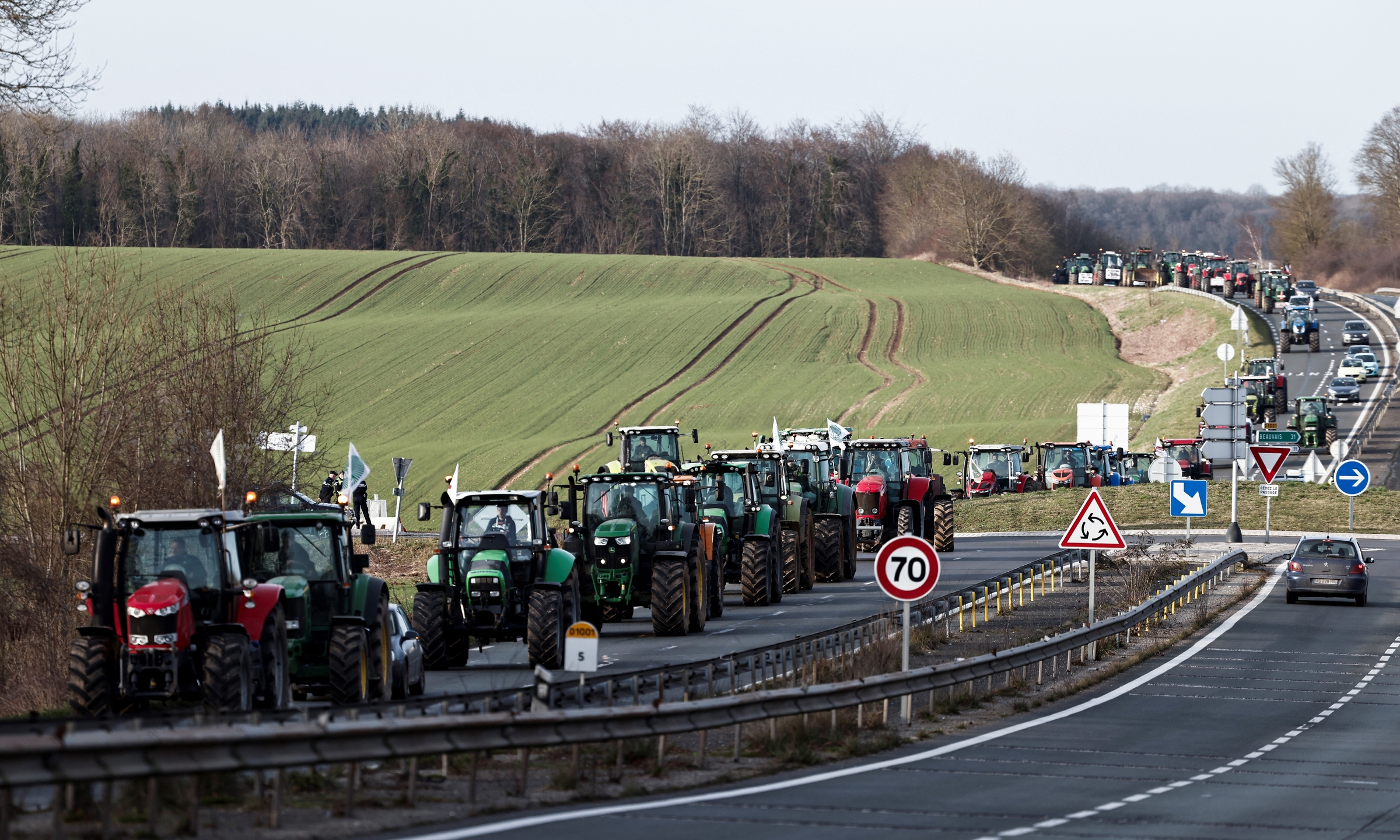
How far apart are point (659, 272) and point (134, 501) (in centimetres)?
8198

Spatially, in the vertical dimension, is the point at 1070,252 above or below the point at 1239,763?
above

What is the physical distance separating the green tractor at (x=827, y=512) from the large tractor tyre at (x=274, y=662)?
17853 millimetres

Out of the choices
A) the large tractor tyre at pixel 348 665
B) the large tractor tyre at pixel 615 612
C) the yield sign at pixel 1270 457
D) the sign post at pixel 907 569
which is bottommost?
the large tractor tyre at pixel 615 612

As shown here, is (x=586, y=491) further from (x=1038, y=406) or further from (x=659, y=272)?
(x=659, y=272)

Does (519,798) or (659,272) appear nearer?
(519,798)

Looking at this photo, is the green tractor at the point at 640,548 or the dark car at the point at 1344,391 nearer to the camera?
the green tractor at the point at 640,548

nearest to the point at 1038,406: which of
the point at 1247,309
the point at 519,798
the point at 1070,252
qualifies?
the point at 1247,309

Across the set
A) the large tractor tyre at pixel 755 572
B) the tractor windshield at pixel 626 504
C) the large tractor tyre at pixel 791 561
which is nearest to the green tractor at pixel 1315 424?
the large tractor tyre at pixel 791 561

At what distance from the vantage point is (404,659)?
16.7 metres

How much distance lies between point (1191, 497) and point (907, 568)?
18.3m

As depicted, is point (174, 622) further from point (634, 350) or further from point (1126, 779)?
point (634, 350)

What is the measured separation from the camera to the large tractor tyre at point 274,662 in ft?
46.6

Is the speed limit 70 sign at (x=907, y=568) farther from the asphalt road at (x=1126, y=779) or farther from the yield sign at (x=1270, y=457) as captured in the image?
the yield sign at (x=1270, y=457)

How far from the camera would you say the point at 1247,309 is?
96.6m
